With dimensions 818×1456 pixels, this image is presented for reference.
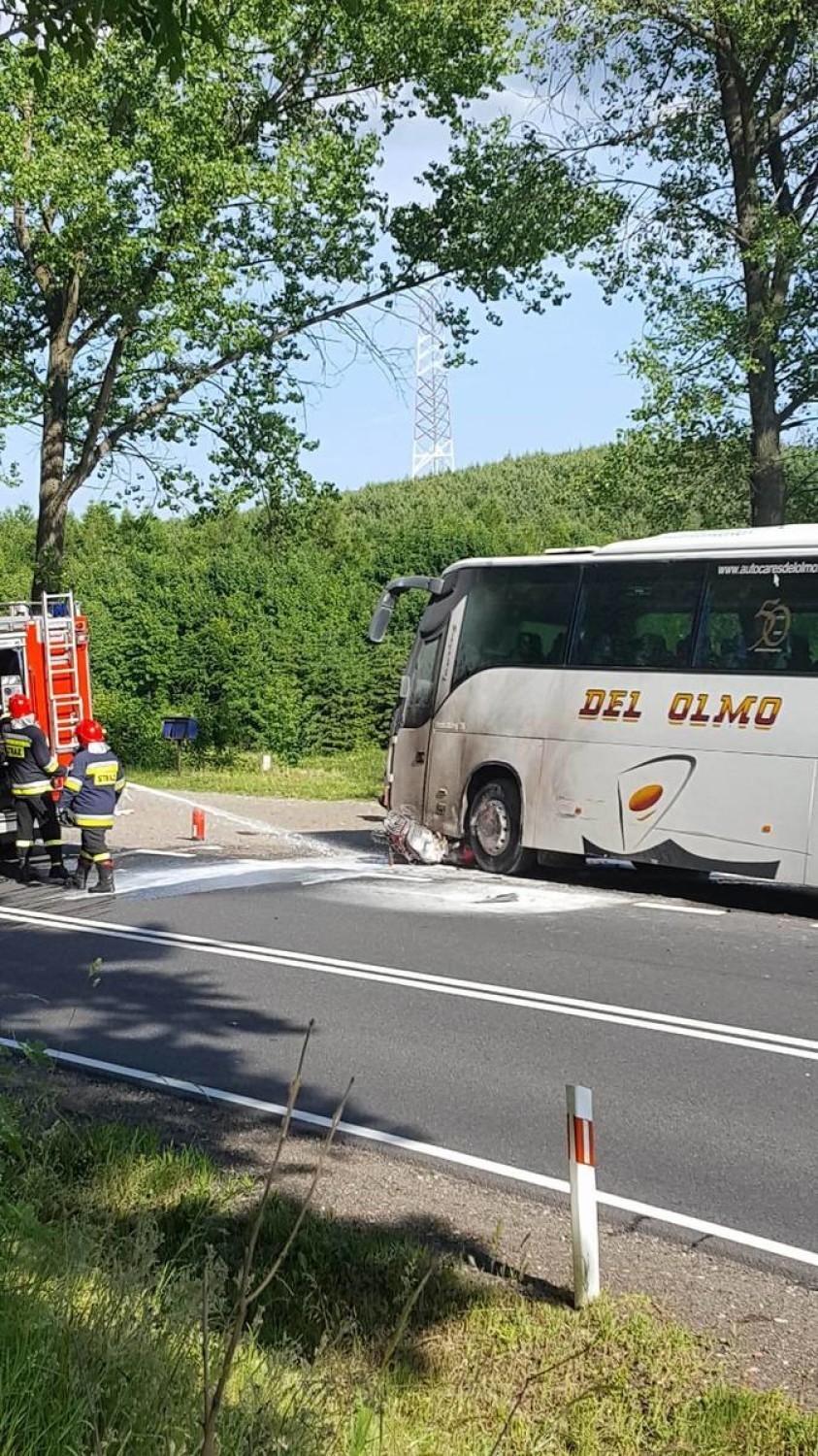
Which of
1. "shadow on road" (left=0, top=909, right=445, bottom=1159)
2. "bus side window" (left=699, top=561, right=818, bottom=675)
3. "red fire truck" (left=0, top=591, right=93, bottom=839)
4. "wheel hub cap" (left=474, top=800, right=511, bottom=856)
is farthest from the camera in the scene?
"red fire truck" (left=0, top=591, right=93, bottom=839)

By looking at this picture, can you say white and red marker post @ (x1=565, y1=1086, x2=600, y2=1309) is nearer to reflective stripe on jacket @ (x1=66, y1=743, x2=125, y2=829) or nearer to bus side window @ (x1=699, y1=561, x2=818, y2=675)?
bus side window @ (x1=699, y1=561, x2=818, y2=675)

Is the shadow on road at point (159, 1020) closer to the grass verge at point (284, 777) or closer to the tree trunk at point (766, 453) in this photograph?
the tree trunk at point (766, 453)

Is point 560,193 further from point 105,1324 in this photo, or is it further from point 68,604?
point 105,1324

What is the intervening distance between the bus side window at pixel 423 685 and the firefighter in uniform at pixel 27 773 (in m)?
4.13

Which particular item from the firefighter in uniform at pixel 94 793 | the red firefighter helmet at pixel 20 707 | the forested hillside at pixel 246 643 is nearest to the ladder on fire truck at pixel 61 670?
the red firefighter helmet at pixel 20 707

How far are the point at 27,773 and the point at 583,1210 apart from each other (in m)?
11.7

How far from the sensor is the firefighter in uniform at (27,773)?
51.2ft

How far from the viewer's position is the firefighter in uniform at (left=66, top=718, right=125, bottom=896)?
14320 mm

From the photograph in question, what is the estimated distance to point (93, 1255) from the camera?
4.59 m

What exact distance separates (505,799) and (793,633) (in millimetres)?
3935

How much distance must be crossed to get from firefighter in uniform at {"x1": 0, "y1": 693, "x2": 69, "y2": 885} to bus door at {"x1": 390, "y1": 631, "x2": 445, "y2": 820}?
3.99 metres

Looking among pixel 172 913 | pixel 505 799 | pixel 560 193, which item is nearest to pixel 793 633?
pixel 505 799

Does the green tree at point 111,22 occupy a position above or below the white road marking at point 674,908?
above

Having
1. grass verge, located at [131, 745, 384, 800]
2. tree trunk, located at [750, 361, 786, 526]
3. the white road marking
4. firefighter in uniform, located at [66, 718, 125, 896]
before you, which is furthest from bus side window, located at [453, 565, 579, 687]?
grass verge, located at [131, 745, 384, 800]
